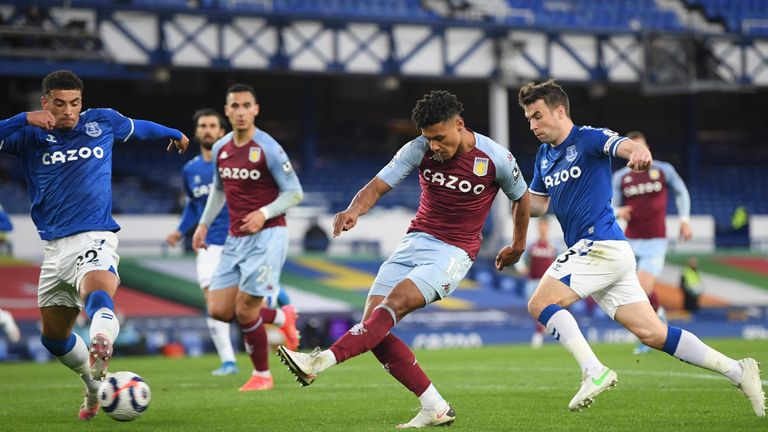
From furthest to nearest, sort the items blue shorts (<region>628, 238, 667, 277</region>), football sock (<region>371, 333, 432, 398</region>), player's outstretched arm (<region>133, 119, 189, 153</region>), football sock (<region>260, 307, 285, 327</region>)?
1. blue shorts (<region>628, 238, 667, 277</region>)
2. football sock (<region>260, 307, 285, 327</region>)
3. player's outstretched arm (<region>133, 119, 189, 153</region>)
4. football sock (<region>371, 333, 432, 398</region>)

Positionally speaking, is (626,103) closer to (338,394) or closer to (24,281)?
(24,281)

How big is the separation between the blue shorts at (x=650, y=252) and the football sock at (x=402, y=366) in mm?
8433

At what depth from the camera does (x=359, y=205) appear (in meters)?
7.84

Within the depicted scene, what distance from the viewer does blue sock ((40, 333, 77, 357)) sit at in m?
8.92

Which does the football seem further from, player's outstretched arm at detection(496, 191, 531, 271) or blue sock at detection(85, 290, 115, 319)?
player's outstretched arm at detection(496, 191, 531, 271)

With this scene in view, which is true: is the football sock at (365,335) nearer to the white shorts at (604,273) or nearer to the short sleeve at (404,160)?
the short sleeve at (404,160)

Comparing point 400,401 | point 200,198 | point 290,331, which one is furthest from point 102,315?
point 200,198

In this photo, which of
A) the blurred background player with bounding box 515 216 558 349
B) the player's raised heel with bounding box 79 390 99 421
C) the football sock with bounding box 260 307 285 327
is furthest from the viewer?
the blurred background player with bounding box 515 216 558 349

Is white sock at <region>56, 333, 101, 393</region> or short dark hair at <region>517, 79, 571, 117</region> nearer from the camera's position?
short dark hair at <region>517, 79, 571, 117</region>

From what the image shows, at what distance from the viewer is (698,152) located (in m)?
39.3

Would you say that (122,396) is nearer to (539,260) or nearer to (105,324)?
(105,324)

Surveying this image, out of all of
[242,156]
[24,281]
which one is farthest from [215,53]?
[242,156]

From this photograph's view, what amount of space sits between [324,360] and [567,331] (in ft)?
6.70

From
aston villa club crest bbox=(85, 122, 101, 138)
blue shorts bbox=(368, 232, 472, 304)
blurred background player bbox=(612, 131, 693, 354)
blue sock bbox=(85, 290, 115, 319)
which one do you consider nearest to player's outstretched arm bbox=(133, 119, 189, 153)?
aston villa club crest bbox=(85, 122, 101, 138)
